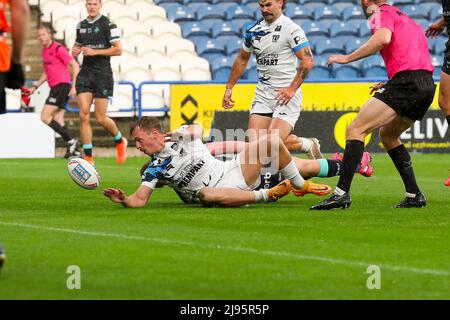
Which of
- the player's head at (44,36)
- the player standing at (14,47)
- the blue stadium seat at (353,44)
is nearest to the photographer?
the player standing at (14,47)

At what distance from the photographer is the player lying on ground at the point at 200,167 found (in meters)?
10.8

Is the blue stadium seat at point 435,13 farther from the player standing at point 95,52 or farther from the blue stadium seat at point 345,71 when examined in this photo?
the player standing at point 95,52

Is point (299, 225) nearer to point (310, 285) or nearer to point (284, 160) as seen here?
point (284, 160)

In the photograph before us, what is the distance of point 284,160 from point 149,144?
1.30 m

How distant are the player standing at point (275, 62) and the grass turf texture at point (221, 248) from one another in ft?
3.01

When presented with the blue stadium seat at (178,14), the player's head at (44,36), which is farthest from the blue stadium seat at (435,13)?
the player's head at (44,36)

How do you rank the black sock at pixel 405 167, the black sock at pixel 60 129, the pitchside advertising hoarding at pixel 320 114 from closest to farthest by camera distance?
the black sock at pixel 405 167, the black sock at pixel 60 129, the pitchside advertising hoarding at pixel 320 114

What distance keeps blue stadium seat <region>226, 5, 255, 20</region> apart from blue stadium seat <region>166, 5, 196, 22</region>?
0.89 m

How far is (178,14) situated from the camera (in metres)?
27.8

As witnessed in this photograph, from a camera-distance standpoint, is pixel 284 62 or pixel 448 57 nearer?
pixel 448 57

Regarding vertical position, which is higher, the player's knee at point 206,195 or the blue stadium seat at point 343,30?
the blue stadium seat at point 343,30

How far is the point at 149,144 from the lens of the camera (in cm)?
1077

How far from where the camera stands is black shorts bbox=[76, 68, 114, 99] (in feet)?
59.2
